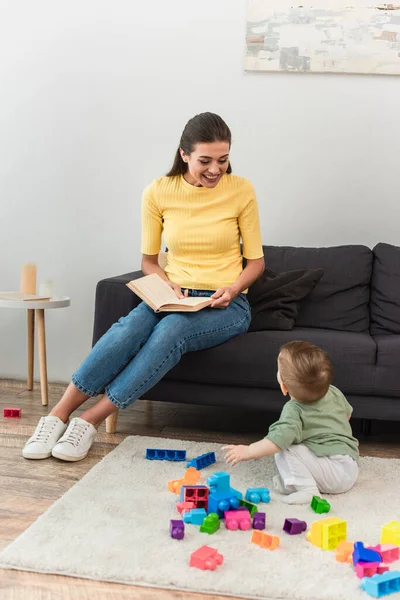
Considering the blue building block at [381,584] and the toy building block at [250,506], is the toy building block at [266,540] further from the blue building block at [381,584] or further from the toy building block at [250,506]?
the blue building block at [381,584]

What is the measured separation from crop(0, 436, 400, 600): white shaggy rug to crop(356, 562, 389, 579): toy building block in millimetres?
19

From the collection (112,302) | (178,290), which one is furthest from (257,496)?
(112,302)

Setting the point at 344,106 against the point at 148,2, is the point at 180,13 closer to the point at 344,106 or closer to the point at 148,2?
the point at 148,2

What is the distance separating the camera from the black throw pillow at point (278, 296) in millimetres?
2848

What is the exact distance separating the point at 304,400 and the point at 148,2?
2.15m

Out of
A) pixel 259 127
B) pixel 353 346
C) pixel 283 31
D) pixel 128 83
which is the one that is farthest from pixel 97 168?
pixel 353 346

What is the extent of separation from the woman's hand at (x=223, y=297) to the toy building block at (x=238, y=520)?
0.87 metres

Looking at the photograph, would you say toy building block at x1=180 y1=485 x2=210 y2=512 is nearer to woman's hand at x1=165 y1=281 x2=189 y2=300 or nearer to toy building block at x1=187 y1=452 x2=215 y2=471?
toy building block at x1=187 y1=452 x2=215 y2=471

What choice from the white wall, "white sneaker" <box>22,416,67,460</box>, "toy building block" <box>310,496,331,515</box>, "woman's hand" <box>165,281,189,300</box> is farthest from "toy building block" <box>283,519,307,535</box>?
the white wall

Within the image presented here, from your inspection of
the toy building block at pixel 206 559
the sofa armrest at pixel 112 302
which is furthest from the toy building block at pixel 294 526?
the sofa armrest at pixel 112 302

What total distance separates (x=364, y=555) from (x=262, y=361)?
3.36ft

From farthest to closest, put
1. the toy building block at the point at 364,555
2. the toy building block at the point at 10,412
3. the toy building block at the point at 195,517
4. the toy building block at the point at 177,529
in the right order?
the toy building block at the point at 10,412, the toy building block at the point at 195,517, the toy building block at the point at 177,529, the toy building block at the point at 364,555

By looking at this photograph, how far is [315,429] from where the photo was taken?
2.21m

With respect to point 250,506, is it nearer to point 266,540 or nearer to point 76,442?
point 266,540
